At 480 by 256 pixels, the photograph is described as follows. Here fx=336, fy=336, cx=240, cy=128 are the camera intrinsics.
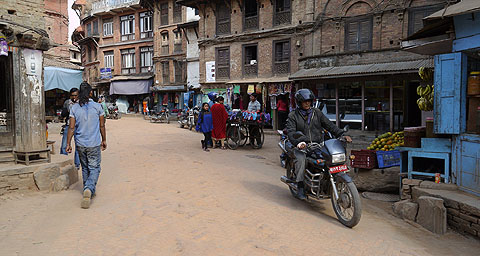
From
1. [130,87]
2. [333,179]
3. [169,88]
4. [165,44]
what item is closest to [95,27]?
[130,87]

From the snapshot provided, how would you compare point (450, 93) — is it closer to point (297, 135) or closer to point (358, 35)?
point (297, 135)

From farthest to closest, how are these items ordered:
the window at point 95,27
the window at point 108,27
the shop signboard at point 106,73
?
the window at point 95,27 < the window at point 108,27 < the shop signboard at point 106,73

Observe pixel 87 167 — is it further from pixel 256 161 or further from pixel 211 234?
pixel 256 161

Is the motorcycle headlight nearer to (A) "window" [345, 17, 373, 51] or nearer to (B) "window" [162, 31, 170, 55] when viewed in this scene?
(A) "window" [345, 17, 373, 51]

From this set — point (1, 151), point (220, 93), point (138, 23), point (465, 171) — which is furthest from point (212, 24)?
point (465, 171)

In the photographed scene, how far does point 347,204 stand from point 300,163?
0.94m

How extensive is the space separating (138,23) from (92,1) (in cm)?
718

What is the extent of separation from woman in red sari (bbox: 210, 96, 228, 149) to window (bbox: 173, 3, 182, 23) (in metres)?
20.3

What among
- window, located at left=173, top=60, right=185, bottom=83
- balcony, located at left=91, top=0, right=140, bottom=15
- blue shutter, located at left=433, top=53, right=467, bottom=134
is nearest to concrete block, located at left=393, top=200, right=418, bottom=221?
blue shutter, located at left=433, top=53, right=467, bottom=134

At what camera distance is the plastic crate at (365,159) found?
6.55m

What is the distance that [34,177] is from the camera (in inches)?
248

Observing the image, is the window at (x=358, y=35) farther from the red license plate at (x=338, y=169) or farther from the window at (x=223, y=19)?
the red license plate at (x=338, y=169)

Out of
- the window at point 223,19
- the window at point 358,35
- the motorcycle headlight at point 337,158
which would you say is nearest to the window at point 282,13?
the window at point 223,19

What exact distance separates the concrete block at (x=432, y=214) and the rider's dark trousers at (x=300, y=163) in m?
1.77
